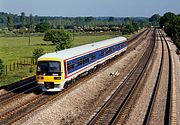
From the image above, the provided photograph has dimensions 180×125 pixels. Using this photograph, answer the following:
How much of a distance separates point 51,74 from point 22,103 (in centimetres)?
302

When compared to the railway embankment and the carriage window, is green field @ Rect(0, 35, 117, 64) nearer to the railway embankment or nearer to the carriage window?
the railway embankment

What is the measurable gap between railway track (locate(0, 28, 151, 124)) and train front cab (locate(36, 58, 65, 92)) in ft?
2.34

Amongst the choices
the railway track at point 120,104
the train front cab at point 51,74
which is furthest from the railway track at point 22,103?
the railway track at point 120,104

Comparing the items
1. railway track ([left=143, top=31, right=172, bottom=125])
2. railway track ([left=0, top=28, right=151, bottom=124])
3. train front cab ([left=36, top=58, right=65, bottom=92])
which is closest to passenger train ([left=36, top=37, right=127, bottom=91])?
train front cab ([left=36, top=58, right=65, bottom=92])

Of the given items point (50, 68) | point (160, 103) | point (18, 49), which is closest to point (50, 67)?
point (50, 68)

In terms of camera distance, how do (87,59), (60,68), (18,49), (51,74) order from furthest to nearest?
(18,49), (87,59), (60,68), (51,74)

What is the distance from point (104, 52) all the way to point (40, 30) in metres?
142

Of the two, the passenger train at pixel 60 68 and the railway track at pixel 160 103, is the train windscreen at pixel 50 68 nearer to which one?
the passenger train at pixel 60 68

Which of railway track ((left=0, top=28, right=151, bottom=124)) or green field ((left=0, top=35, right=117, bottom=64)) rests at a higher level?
railway track ((left=0, top=28, right=151, bottom=124))

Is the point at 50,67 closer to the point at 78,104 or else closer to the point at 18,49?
the point at 78,104

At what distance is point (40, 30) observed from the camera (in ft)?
591

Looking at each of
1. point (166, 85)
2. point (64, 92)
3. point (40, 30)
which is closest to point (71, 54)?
point (64, 92)

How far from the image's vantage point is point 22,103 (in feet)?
78.0

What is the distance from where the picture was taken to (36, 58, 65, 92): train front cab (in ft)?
83.5
